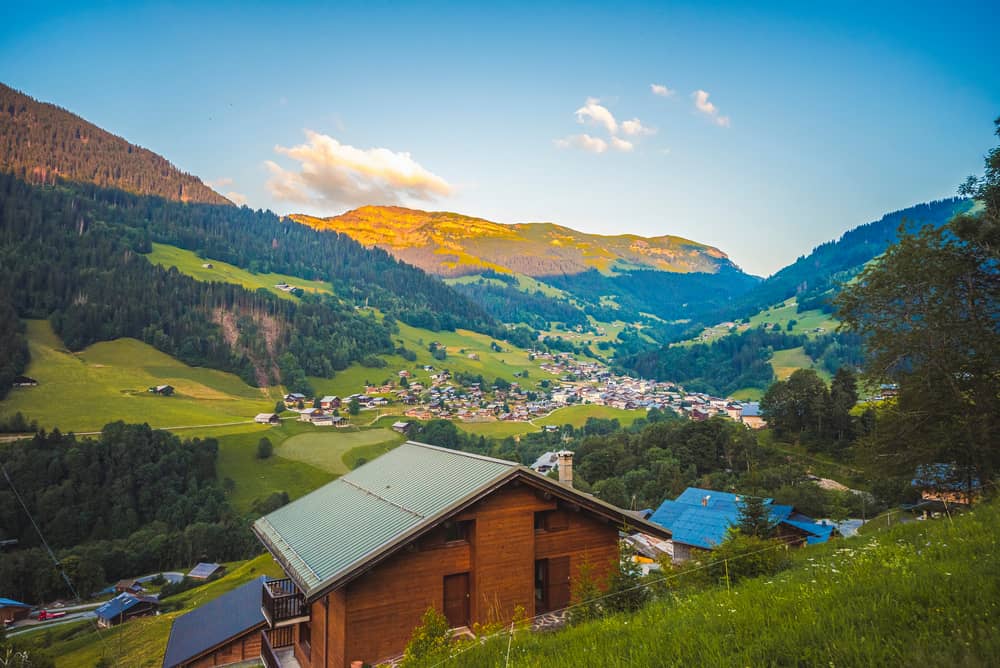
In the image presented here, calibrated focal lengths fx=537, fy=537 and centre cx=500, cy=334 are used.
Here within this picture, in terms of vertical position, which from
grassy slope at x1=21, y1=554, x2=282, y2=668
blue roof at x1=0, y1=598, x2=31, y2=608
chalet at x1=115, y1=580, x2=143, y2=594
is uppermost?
grassy slope at x1=21, y1=554, x2=282, y2=668

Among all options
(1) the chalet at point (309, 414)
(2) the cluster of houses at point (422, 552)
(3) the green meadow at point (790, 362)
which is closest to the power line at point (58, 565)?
(2) the cluster of houses at point (422, 552)

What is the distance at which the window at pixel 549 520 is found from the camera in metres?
15.7

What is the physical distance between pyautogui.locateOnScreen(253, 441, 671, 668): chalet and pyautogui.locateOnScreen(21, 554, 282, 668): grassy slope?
2518 centimetres

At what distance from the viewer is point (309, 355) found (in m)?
153

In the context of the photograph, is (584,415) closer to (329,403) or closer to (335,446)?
(329,403)

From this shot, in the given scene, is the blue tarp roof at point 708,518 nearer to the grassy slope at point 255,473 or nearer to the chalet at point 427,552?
the chalet at point 427,552

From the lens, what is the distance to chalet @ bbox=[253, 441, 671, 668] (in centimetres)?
1287

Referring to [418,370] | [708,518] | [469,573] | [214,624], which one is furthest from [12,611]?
[418,370]

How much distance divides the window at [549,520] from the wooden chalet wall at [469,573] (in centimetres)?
3

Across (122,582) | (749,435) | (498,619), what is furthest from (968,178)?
(122,582)

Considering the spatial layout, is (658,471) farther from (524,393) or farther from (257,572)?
(524,393)

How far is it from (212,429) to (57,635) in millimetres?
57183

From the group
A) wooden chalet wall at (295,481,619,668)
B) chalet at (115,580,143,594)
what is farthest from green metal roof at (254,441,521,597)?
chalet at (115,580,143,594)

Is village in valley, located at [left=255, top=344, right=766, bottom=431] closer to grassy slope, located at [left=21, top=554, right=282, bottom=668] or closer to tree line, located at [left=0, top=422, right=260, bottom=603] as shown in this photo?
tree line, located at [left=0, top=422, right=260, bottom=603]
